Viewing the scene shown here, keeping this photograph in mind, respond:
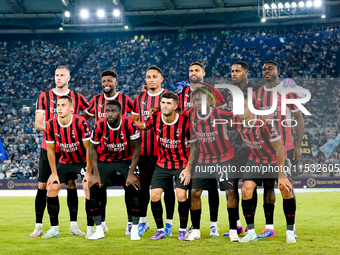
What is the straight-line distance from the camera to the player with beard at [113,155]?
268 inches

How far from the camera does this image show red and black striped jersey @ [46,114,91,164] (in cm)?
711

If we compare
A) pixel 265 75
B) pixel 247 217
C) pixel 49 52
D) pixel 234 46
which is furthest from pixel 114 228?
pixel 49 52

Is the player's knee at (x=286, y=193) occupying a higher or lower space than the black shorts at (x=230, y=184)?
lower

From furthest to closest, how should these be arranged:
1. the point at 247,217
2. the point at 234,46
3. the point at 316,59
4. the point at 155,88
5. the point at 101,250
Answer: the point at 234,46 < the point at 316,59 < the point at 155,88 < the point at 247,217 < the point at 101,250

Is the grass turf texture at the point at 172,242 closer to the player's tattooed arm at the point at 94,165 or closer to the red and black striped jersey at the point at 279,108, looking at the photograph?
the player's tattooed arm at the point at 94,165

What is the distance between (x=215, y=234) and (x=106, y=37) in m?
30.2

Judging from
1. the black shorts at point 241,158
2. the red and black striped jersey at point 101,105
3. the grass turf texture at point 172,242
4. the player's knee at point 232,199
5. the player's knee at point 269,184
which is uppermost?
the red and black striped jersey at point 101,105

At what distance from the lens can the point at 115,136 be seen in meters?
6.94

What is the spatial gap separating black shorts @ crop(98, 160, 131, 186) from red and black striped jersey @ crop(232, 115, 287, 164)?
1.68 m

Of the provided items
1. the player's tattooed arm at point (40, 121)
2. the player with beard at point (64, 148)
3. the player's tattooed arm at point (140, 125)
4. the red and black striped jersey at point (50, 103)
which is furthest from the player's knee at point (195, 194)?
the player's tattooed arm at point (40, 121)

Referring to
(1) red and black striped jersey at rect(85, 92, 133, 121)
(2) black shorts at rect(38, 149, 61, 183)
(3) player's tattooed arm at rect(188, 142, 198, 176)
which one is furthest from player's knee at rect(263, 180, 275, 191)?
(2) black shorts at rect(38, 149, 61, 183)

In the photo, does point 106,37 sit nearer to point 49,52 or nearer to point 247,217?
point 49,52

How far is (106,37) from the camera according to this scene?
35.6m

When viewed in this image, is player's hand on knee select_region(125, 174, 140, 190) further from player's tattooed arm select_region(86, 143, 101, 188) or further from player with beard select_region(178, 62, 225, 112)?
player with beard select_region(178, 62, 225, 112)
